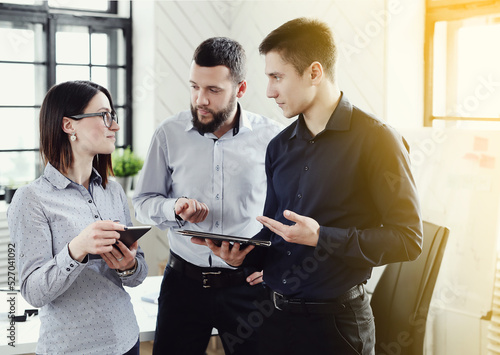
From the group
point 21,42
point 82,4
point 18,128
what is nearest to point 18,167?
point 18,128

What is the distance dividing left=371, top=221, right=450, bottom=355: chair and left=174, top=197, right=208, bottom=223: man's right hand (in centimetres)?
84

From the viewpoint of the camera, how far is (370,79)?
3.14 metres

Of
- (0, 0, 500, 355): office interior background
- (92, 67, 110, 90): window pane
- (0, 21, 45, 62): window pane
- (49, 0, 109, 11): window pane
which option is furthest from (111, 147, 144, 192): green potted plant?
(49, 0, 109, 11): window pane

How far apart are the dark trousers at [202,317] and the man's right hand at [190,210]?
0.85 ft

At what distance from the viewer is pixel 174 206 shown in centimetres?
206

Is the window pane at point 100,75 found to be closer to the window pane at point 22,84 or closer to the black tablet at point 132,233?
the window pane at point 22,84

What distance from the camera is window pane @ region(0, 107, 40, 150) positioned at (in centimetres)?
434

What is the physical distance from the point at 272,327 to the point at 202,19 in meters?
3.19

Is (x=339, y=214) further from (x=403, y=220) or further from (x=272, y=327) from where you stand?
(x=272, y=327)

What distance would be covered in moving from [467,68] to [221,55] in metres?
1.50

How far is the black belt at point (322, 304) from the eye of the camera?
161 centimetres

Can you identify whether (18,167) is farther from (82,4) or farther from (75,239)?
(75,239)

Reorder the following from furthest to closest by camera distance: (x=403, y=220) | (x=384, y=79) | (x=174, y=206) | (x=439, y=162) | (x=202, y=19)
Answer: (x=202, y=19) → (x=384, y=79) → (x=439, y=162) → (x=174, y=206) → (x=403, y=220)

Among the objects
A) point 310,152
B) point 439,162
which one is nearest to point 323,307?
point 310,152
